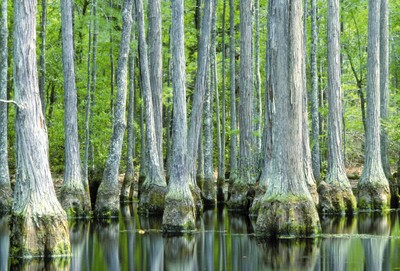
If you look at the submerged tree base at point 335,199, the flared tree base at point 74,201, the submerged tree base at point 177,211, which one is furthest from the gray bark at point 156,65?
the submerged tree base at point 177,211

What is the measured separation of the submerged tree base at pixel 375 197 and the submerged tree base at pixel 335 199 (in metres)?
1.01

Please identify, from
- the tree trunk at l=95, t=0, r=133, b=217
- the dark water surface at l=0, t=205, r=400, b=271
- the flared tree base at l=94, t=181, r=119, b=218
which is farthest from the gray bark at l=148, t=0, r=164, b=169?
the dark water surface at l=0, t=205, r=400, b=271

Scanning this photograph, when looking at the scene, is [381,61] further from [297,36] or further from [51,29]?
[51,29]

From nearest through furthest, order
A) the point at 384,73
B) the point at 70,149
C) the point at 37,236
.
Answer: the point at 37,236, the point at 70,149, the point at 384,73

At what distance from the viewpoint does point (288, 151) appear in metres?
16.0

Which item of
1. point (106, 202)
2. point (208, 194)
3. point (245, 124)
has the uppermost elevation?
point (245, 124)

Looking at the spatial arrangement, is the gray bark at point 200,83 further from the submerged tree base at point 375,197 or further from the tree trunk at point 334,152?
the submerged tree base at point 375,197

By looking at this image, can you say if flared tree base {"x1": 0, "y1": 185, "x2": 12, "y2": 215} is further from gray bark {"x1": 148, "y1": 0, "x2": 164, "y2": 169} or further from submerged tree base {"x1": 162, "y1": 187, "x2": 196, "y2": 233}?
submerged tree base {"x1": 162, "y1": 187, "x2": 196, "y2": 233}

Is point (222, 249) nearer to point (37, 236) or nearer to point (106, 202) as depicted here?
point (37, 236)

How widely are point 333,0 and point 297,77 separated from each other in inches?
279

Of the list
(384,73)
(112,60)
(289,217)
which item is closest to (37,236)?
(289,217)

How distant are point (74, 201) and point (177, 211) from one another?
4979mm

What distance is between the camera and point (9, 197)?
74.4 feet

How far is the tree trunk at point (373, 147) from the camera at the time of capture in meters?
22.2
